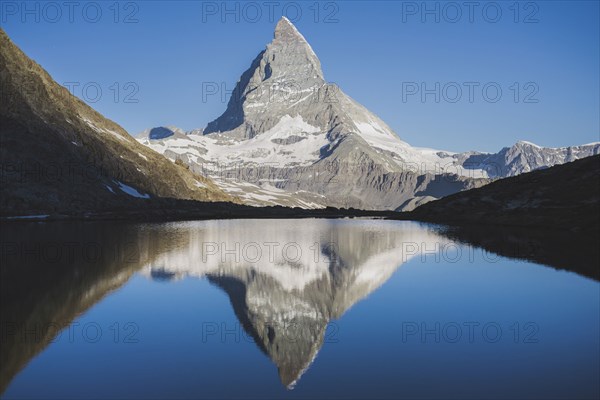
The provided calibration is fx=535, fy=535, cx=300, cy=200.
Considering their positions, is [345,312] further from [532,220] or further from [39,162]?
[39,162]

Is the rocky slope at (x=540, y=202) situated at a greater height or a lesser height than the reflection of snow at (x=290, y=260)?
greater

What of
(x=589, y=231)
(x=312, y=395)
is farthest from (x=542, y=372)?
(x=589, y=231)

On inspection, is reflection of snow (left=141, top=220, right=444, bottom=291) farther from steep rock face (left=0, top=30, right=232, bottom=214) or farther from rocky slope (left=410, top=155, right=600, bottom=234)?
Answer: steep rock face (left=0, top=30, right=232, bottom=214)

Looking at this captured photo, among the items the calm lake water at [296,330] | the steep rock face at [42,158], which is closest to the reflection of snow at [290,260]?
the calm lake water at [296,330]

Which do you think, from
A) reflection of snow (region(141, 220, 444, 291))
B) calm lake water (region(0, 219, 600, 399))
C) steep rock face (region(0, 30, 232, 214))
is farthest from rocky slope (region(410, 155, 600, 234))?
steep rock face (region(0, 30, 232, 214))

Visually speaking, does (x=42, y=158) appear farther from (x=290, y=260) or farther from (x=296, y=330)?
(x=296, y=330)

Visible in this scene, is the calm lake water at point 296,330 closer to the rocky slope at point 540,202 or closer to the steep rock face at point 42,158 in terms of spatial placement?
the rocky slope at point 540,202
